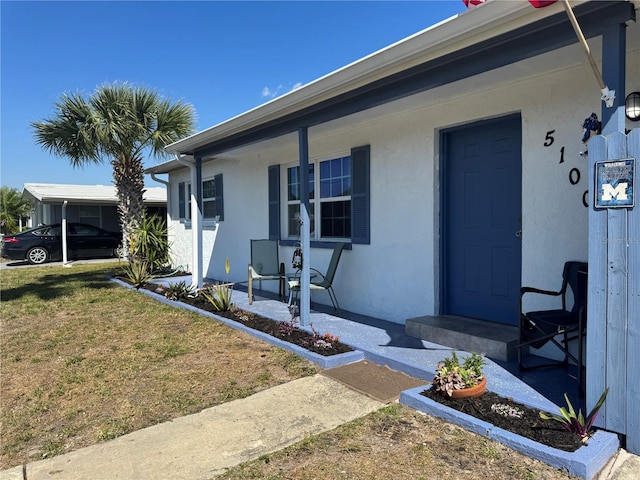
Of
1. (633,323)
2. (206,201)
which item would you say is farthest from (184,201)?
(633,323)

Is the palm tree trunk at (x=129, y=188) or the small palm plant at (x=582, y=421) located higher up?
the palm tree trunk at (x=129, y=188)

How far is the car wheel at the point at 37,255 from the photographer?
14.8 meters

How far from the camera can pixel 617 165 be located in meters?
2.41

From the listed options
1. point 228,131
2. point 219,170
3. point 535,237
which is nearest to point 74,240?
point 219,170

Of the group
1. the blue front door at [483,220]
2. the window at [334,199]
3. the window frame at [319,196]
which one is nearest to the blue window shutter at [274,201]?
the window at [334,199]

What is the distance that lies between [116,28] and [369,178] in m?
6.80

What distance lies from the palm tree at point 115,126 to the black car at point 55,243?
12.2ft

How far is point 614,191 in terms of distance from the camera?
243cm

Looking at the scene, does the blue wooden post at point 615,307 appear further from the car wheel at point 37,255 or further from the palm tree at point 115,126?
the car wheel at point 37,255

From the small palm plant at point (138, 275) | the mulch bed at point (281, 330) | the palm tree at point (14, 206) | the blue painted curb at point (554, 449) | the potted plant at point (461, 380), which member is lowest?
the blue painted curb at point (554, 449)

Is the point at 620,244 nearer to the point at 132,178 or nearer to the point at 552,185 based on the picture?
the point at 552,185

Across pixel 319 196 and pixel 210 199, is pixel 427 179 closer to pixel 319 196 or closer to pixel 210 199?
pixel 319 196

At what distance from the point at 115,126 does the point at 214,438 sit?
995 cm

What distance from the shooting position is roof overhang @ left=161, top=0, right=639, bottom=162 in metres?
2.58
